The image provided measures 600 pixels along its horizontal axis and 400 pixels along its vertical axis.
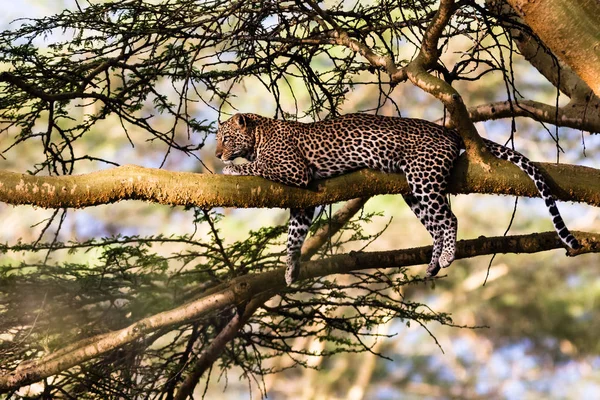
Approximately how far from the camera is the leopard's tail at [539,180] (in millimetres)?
5207

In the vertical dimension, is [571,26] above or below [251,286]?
above

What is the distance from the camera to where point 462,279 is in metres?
22.6

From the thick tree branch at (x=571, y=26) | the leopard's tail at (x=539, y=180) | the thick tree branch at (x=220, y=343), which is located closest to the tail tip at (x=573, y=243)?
the leopard's tail at (x=539, y=180)

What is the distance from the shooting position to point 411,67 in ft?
16.8

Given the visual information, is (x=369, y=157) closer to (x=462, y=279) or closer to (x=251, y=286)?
(x=251, y=286)

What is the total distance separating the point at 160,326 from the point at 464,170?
83.2 inches

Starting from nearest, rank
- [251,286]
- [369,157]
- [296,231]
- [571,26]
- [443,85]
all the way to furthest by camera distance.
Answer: [571,26], [443,85], [369,157], [251,286], [296,231]

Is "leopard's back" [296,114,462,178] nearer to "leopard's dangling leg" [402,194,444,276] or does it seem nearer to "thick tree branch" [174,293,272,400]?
"leopard's dangling leg" [402,194,444,276]

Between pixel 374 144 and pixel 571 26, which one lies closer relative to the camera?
pixel 571 26

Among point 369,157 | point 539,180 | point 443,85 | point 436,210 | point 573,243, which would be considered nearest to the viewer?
point 443,85

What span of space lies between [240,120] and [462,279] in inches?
667

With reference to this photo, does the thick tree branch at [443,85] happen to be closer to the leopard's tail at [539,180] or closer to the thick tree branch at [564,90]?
the leopard's tail at [539,180]

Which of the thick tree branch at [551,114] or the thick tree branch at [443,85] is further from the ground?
the thick tree branch at [551,114]

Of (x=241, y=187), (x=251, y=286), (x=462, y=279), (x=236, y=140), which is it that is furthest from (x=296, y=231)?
(x=462, y=279)
